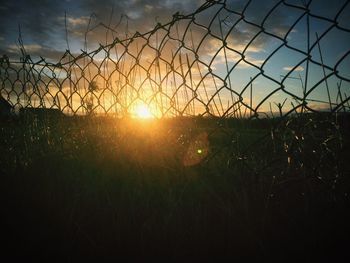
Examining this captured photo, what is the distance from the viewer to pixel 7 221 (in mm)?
1674

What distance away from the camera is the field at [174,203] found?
1307 millimetres

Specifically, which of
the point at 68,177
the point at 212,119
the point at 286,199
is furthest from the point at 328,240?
the point at 68,177

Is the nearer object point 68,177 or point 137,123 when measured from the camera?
point 68,177

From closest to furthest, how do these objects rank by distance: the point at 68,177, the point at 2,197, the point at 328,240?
1. the point at 328,240
2. the point at 2,197
3. the point at 68,177

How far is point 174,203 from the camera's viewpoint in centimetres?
154

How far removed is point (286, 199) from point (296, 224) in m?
0.27

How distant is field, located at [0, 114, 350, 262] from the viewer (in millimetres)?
1307

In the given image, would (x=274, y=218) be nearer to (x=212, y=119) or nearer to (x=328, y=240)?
(x=328, y=240)

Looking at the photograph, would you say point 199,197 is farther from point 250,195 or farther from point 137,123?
point 137,123

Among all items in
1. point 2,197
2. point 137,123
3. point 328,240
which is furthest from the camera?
point 137,123

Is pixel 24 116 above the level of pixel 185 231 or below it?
above

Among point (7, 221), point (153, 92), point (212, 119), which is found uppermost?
point (153, 92)

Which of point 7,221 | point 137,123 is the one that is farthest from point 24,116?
point 7,221

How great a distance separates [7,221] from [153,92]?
142 centimetres
